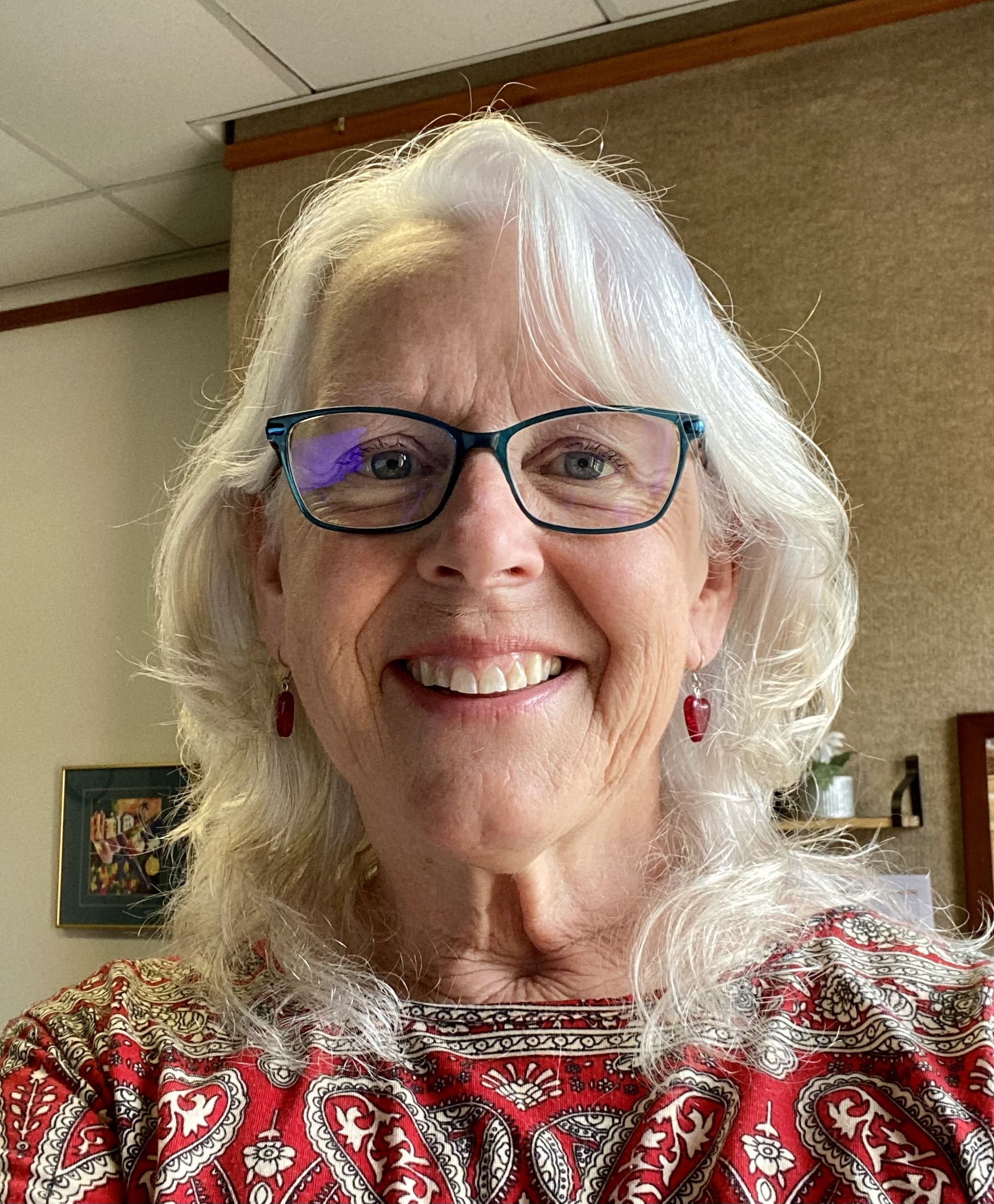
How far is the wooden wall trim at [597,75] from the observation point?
9.78ft

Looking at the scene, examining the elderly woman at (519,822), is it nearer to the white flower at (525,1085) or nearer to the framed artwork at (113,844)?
the white flower at (525,1085)

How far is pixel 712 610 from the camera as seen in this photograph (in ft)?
3.93

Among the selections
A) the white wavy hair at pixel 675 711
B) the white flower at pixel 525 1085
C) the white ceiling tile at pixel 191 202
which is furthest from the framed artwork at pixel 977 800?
the white ceiling tile at pixel 191 202

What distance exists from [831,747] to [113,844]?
8.18 ft

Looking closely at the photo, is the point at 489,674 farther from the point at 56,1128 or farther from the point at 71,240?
the point at 71,240

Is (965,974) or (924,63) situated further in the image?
(924,63)

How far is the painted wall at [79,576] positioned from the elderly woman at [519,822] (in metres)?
3.17

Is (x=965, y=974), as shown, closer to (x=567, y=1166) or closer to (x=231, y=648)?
(x=567, y=1166)

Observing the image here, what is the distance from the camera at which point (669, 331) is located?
42.6 inches

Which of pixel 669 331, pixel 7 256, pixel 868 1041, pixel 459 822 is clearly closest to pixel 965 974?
pixel 868 1041

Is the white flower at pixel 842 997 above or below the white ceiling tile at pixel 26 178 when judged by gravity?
below

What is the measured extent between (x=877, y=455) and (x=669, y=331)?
77.1 inches

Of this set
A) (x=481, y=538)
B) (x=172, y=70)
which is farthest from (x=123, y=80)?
(x=481, y=538)

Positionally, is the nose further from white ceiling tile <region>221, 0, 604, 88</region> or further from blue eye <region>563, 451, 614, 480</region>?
white ceiling tile <region>221, 0, 604, 88</region>
